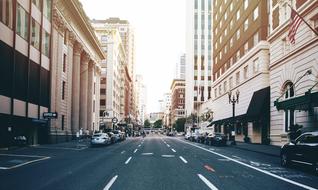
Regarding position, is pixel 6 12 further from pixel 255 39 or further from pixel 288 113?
pixel 255 39

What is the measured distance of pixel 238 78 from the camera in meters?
57.8

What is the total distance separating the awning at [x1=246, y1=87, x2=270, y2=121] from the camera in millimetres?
43406

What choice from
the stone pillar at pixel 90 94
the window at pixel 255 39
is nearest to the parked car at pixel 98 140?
the window at pixel 255 39

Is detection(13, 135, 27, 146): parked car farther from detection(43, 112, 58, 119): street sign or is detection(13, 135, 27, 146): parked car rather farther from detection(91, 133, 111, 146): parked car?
detection(91, 133, 111, 146): parked car

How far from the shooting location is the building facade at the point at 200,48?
5138 inches

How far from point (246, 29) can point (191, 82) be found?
→ 7966cm

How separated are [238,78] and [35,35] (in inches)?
1157

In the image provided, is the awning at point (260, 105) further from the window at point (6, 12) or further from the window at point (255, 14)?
the window at point (6, 12)

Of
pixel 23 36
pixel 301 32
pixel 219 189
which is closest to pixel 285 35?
pixel 301 32

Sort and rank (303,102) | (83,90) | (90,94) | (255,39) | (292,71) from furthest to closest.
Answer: (90,94)
(83,90)
(255,39)
(292,71)
(303,102)

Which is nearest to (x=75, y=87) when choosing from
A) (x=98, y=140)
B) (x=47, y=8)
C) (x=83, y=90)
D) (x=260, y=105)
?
(x=83, y=90)

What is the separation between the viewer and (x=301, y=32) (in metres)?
33.9

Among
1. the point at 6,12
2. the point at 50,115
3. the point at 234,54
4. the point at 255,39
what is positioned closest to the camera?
the point at 6,12

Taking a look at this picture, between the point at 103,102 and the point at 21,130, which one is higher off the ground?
the point at 103,102
